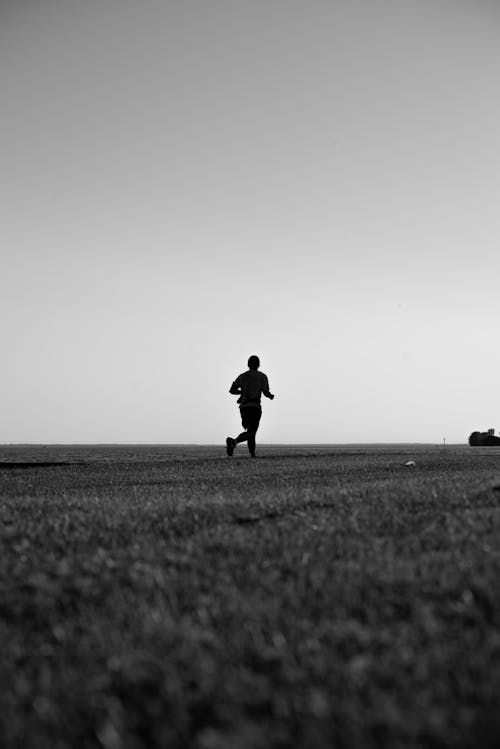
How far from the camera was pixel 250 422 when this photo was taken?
25.3m

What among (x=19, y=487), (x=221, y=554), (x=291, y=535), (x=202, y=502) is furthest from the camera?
(x=19, y=487)

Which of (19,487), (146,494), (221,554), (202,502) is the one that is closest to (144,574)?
(221,554)

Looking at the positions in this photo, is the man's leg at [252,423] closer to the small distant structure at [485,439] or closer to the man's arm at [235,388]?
the man's arm at [235,388]

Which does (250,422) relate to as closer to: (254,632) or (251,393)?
(251,393)

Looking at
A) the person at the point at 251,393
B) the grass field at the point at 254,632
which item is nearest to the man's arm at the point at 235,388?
the person at the point at 251,393

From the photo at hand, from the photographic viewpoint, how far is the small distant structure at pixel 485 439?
2244 inches

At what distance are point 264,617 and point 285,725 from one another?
1224 millimetres

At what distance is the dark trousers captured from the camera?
82.6 ft

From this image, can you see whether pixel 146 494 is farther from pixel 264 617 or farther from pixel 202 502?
pixel 264 617

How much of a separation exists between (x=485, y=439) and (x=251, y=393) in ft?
131

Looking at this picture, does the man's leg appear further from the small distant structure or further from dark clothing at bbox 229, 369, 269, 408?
the small distant structure

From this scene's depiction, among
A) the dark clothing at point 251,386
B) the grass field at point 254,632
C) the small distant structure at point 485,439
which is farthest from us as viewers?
the small distant structure at point 485,439

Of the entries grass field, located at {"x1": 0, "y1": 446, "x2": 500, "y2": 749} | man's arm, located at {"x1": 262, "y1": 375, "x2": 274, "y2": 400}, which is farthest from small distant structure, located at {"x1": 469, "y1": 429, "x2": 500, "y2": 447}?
grass field, located at {"x1": 0, "y1": 446, "x2": 500, "y2": 749}

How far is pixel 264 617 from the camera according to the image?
3.94m
